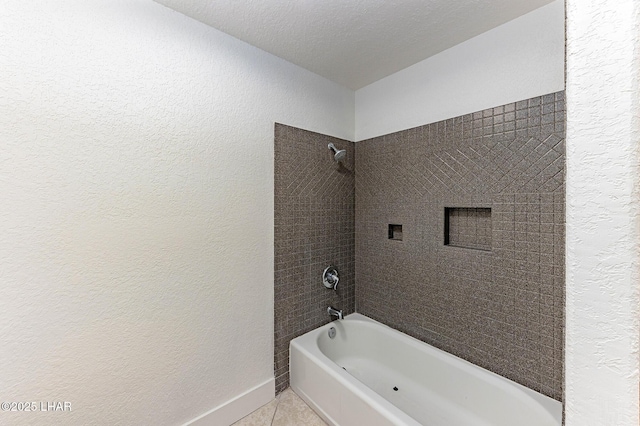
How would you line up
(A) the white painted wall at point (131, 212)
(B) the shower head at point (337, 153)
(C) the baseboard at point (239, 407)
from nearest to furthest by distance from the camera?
(A) the white painted wall at point (131, 212) < (C) the baseboard at point (239, 407) < (B) the shower head at point (337, 153)

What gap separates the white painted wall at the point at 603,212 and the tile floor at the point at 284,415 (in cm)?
157

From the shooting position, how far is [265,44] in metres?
1.77

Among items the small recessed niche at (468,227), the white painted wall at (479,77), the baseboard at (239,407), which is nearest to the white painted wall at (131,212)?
the baseboard at (239,407)

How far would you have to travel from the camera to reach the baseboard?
5.15 feet

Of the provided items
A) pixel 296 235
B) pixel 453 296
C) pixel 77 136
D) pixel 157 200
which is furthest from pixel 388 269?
pixel 77 136

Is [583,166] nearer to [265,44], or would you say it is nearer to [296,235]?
[296,235]

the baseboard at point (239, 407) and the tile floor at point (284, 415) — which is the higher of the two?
the baseboard at point (239, 407)

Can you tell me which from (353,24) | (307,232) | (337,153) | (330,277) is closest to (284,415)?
(330,277)

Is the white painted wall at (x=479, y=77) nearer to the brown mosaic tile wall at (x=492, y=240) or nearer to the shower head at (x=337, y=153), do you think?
the brown mosaic tile wall at (x=492, y=240)

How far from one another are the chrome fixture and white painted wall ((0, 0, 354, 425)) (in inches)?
20.5

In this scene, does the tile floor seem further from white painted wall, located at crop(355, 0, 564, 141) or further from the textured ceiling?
the textured ceiling

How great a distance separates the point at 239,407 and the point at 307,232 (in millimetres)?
1192

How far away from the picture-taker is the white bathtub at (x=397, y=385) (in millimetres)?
1441

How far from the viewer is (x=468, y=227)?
1814 mm
